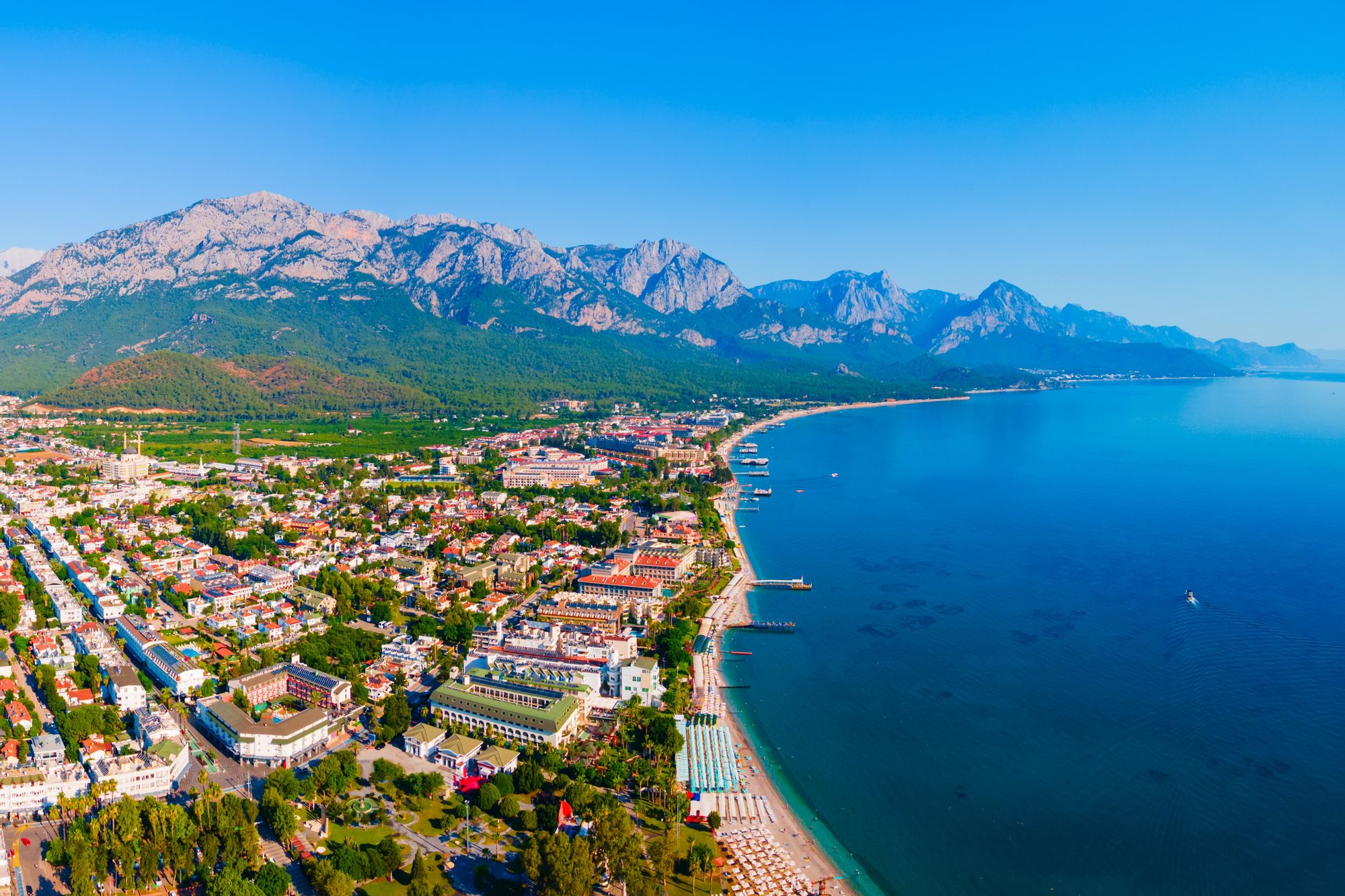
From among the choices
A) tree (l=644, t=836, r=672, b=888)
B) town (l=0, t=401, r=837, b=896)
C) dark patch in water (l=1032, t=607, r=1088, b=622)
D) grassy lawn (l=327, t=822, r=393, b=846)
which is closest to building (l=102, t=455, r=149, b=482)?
town (l=0, t=401, r=837, b=896)

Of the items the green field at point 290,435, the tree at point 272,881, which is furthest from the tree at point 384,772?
the green field at point 290,435

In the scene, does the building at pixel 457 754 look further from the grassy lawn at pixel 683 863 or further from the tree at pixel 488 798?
the grassy lawn at pixel 683 863

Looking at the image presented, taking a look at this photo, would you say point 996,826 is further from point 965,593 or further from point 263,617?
point 263,617

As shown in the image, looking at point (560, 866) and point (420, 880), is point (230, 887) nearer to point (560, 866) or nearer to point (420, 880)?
point (420, 880)

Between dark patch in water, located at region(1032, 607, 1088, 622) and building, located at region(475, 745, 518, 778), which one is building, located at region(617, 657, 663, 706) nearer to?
building, located at region(475, 745, 518, 778)

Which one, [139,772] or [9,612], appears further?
[9,612]

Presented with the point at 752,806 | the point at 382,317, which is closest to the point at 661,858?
the point at 752,806
